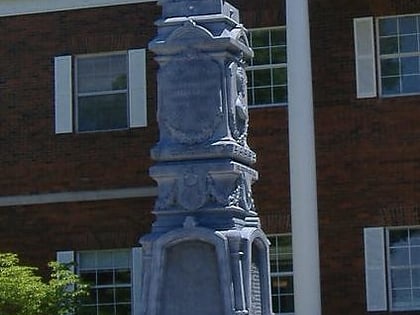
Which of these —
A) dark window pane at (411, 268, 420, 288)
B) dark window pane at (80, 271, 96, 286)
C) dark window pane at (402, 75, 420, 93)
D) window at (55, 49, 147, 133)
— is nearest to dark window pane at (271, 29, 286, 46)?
dark window pane at (402, 75, 420, 93)

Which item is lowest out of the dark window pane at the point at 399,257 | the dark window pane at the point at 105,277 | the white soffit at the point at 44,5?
the dark window pane at the point at 105,277

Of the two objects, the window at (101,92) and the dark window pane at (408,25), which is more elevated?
the dark window pane at (408,25)

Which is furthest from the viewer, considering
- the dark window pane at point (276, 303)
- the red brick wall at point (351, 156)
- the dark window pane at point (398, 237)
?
the dark window pane at point (276, 303)

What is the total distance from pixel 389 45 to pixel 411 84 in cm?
81

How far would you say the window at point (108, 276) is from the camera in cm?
2488

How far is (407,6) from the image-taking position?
24.1 m

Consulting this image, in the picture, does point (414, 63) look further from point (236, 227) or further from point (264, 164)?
point (236, 227)

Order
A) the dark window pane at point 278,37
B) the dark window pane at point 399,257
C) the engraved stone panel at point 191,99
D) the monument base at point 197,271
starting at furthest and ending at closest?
1. the dark window pane at point 278,37
2. the dark window pane at point 399,257
3. the engraved stone panel at point 191,99
4. the monument base at point 197,271

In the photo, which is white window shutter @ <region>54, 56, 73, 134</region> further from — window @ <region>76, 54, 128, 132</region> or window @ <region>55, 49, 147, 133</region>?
window @ <region>76, 54, 128, 132</region>

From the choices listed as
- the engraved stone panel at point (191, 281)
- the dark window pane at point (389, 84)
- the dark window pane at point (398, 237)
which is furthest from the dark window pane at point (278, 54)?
the engraved stone panel at point (191, 281)

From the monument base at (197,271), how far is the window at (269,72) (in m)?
11.8

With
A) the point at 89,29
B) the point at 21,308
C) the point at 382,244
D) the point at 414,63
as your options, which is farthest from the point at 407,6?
the point at 21,308

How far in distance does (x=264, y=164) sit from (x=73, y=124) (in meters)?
3.94

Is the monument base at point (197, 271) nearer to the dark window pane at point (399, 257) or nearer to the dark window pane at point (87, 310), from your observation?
the dark window pane at point (87, 310)
